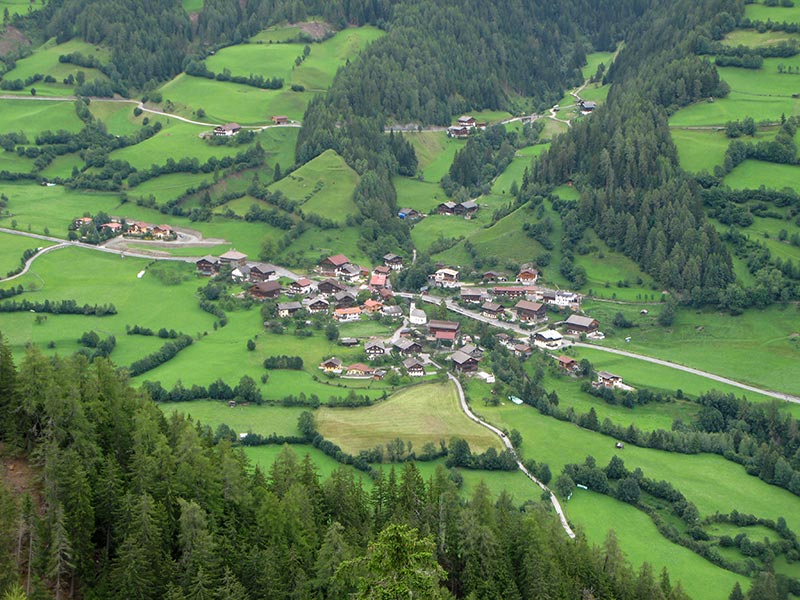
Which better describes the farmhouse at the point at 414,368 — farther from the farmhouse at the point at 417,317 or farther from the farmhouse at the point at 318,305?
the farmhouse at the point at 318,305

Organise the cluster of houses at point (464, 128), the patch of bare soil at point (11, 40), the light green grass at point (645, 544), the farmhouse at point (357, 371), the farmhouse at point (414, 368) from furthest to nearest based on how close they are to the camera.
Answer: the patch of bare soil at point (11, 40) → the cluster of houses at point (464, 128) → the farmhouse at point (414, 368) → the farmhouse at point (357, 371) → the light green grass at point (645, 544)

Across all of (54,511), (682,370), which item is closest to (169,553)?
(54,511)

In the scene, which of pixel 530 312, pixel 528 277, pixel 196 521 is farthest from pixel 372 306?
pixel 196 521

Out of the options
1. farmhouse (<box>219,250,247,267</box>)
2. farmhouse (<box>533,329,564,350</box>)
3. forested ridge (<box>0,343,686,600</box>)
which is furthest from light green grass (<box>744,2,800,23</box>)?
forested ridge (<box>0,343,686,600</box>)

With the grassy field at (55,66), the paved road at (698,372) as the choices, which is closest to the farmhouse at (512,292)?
the paved road at (698,372)

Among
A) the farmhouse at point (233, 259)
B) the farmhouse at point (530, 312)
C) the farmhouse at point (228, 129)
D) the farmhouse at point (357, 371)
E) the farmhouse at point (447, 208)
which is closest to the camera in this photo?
the farmhouse at point (357, 371)

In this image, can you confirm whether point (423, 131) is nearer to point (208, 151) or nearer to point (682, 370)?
point (208, 151)
